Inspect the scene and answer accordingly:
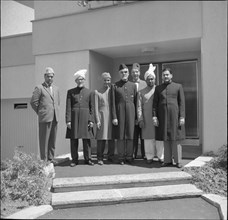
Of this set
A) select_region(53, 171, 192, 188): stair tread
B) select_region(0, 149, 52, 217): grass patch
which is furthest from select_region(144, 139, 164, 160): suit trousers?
select_region(0, 149, 52, 217): grass patch

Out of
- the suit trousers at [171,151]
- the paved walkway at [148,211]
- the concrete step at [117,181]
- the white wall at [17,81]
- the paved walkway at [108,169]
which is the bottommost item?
the paved walkway at [148,211]

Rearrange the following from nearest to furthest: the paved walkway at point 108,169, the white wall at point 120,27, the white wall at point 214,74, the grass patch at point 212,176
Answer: the grass patch at point 212,176 < the paved walkway at point 108,169 < the white wall at point 214,74 < the white wall at point 120,27

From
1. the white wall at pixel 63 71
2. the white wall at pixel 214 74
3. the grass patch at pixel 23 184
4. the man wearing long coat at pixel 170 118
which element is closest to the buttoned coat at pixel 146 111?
the man wearing long coat at pixel 170 118

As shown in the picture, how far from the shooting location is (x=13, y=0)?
1000cm

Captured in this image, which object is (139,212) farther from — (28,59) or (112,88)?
(28,59)

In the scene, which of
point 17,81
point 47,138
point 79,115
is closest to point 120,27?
point 79,115

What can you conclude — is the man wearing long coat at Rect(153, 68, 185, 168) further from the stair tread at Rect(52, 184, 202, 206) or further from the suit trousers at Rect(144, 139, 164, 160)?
the stair tread at Rect(52, 184, 202, 206)

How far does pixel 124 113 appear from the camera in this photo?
6109mm

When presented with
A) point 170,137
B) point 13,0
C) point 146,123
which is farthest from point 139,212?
point 13,0

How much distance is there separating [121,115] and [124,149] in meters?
0.68

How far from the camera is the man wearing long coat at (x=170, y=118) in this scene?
579 cm

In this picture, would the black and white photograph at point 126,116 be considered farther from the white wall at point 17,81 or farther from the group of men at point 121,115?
the white wall at point 17,81

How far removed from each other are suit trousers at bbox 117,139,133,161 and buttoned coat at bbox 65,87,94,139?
0.60 m

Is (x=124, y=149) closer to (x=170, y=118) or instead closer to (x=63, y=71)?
(x=170, y=118)
